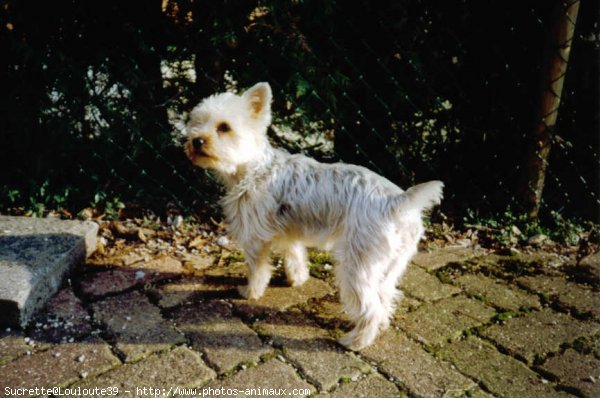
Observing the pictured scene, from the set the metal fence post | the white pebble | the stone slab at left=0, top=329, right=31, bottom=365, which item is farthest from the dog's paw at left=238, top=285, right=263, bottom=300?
the metal fence post

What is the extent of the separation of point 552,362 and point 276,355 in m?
1.90

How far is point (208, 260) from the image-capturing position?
4711 mm

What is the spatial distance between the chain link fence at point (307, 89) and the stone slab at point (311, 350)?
2.11 metres

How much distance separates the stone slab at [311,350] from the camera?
10.7ft

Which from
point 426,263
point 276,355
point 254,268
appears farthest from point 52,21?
point 426,263

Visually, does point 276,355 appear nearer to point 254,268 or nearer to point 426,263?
point 254,268

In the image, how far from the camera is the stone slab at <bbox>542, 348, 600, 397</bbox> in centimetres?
324

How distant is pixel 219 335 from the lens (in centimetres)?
359

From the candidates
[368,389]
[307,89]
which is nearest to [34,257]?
[368,389]

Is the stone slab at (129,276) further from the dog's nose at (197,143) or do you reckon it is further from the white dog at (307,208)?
the dog's nose at (197,143)

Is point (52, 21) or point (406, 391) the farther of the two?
point (52, 21)

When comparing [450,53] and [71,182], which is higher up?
[450,53]

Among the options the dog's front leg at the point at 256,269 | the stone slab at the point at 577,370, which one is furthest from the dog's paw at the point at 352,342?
the stone slab at the point at 577,370

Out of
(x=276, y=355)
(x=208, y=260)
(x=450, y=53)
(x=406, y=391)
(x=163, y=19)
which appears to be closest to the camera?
(x=406, y=391)
